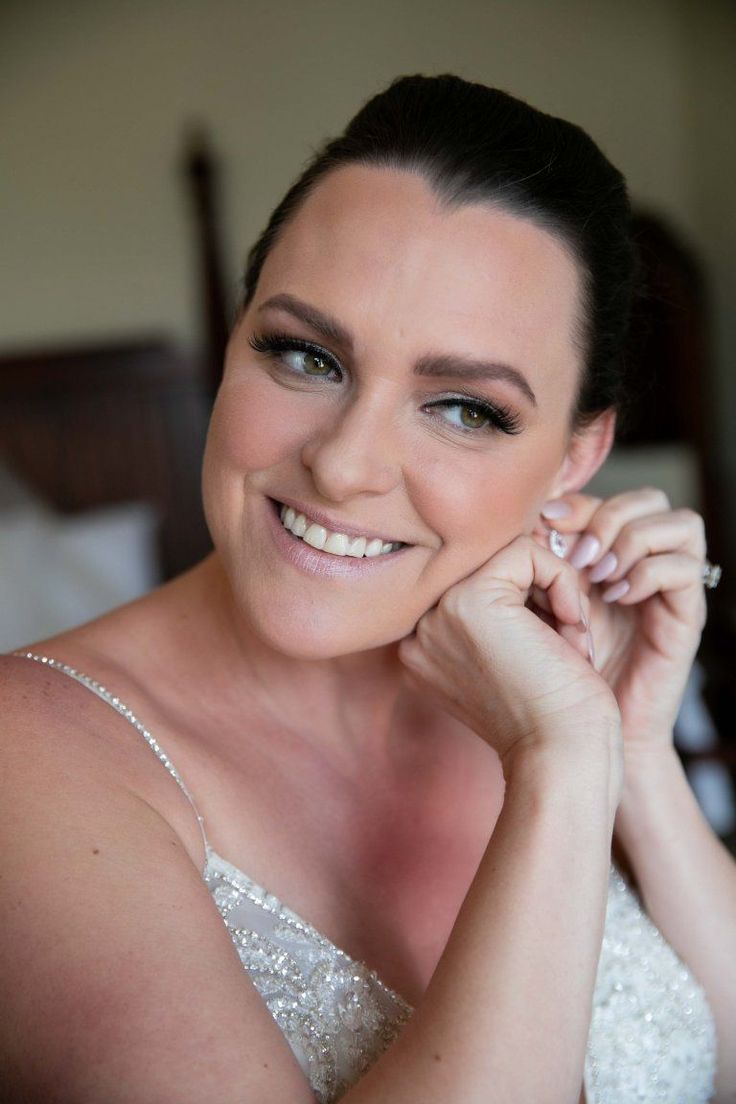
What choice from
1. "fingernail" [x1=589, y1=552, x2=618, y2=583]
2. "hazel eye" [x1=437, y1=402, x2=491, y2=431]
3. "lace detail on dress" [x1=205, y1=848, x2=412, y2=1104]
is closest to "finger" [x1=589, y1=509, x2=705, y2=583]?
"fingernail" [x1=589, y1=552, x2=618, y2=583]

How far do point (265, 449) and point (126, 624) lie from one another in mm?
325

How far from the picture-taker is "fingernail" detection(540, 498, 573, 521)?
167 cm

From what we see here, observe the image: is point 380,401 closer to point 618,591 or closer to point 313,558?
point 313,558

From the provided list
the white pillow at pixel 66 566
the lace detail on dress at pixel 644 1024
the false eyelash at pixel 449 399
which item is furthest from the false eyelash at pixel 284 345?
the white pillow at pixel 66 566

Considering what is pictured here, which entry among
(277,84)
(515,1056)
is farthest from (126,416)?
(515,1056)

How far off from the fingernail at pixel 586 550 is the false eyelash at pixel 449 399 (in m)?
0.30

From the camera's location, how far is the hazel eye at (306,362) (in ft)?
4.65

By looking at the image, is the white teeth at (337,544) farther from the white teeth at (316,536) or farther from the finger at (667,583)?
the finger at (667,583)

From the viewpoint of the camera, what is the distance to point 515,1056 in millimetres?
1067

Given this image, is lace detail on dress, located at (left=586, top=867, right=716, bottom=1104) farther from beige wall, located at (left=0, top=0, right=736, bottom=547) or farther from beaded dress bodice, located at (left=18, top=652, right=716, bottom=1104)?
beige wall, located at (left=0, top=0, right=736, bottom=547)

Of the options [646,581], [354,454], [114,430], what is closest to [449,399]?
[354,454]

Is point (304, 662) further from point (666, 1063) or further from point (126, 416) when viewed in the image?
point (126, 416)

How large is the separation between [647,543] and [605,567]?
0.07m

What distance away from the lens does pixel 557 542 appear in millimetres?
1691
